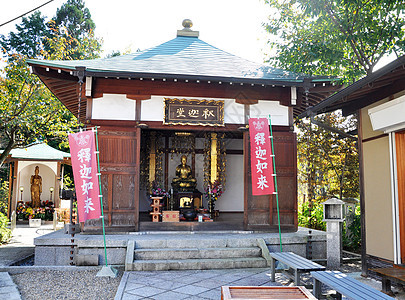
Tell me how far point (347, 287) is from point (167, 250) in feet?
13.1

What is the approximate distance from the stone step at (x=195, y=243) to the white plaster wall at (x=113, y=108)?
3.02 metres

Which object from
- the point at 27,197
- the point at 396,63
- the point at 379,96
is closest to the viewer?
the point at 396,63

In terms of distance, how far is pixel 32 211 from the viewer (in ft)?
53.3

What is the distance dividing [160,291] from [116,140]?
162 inches

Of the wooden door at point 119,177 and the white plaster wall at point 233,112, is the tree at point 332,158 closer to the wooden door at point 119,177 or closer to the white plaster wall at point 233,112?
the white plaster wall at point 233,112

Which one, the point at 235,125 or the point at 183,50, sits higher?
the point at 183,50

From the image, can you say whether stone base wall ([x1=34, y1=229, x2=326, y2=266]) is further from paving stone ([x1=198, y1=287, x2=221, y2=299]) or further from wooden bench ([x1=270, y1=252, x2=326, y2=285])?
paving stone ([x1=198, y1=287, x2=221, y2=299])

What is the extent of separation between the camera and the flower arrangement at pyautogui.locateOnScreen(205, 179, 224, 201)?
39.7 feet

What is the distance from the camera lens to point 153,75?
8.00 meters

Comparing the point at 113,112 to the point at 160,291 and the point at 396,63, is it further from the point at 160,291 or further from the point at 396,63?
the point at 396,63

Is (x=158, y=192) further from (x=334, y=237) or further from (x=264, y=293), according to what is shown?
(x=264, y=293)

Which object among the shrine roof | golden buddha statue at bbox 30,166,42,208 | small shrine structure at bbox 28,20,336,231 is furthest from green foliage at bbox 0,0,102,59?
small shrine structure at bbox 28,20,336,231

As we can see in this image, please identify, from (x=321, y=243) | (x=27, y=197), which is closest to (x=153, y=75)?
(x=321, y=243)

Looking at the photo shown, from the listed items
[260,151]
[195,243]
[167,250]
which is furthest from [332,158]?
[167,250]
